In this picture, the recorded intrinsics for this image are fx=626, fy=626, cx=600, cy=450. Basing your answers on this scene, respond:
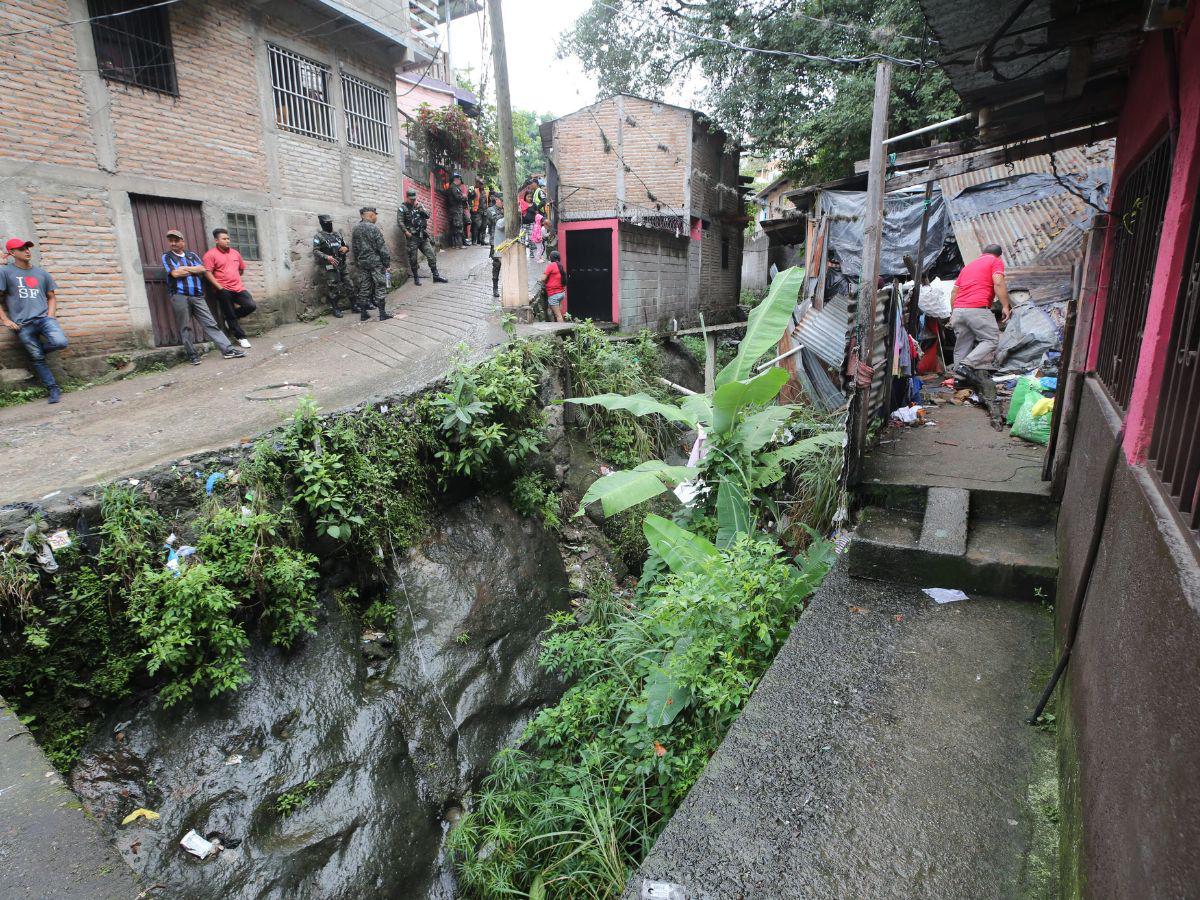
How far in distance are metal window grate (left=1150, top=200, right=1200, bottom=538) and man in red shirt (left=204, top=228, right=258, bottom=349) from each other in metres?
9.28

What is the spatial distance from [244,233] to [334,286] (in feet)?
5.08

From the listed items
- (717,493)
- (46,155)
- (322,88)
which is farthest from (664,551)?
(322,88)

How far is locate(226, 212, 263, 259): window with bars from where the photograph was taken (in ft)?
29.0

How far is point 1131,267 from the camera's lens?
3238mm

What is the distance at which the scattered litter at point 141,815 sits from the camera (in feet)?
11.7

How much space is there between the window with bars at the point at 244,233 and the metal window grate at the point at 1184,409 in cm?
1014

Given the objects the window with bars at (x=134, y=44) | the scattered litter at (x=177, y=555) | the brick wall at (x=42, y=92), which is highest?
the window with bars at (x=134, y=44)

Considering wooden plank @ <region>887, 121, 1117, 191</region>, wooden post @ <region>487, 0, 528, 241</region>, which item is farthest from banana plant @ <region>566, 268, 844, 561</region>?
wooden post @ <region>487, 0, 528, 241</region>

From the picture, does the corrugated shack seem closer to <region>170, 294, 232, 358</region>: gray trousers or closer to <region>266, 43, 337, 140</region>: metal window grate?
<region>170, 294, 232, 358</region>: gray trousers

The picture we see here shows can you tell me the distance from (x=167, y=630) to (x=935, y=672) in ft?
14.4

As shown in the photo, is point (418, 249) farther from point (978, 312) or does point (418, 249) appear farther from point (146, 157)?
point (978, 312)

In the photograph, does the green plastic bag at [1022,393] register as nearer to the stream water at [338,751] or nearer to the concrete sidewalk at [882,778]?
the concrete sidewalk at [882,778]

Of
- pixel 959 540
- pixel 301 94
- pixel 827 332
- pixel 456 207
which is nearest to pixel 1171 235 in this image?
pixel 959 540

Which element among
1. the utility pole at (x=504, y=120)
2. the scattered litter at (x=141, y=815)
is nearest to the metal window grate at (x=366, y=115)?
the utility pole at (x=504, y=120)
